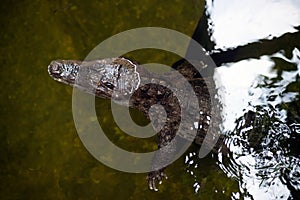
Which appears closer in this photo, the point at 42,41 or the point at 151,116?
the point at 151,116

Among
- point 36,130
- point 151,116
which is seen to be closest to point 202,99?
point 151,116

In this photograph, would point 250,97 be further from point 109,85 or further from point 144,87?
point 109,85

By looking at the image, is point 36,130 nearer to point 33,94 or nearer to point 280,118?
point 33,94

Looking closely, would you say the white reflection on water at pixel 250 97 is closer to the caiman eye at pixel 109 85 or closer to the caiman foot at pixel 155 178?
the caiman foot at pixel 155 178

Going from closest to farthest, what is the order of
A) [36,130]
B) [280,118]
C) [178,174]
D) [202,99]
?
[280,118] → [202,99] → [178,174] → [36,130]

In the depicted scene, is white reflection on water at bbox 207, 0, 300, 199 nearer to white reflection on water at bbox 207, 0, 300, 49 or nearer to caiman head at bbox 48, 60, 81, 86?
white reflection on water at bbox 207, 0, 300, 49

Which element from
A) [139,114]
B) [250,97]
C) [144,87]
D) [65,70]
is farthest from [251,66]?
[65,70]

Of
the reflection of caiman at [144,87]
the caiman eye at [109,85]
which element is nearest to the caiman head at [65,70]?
the reflection of caiman at [144,87]
